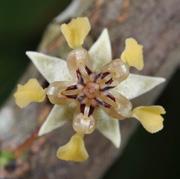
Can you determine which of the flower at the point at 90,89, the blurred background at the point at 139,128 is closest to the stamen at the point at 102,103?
the flower at the point at 90,89

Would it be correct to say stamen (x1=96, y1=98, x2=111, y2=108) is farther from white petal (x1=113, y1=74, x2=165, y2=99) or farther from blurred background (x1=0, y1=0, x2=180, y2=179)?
blurred background (x1=0, y1=0, x2=180, y2=179)

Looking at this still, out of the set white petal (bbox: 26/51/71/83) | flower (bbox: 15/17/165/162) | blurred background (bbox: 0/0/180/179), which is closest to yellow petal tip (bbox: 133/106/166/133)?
flower (bbox: 15/17/165/162)

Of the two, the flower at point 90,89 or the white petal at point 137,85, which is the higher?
the flower at point 90,89

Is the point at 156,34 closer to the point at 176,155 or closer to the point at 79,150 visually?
the point at 79,150

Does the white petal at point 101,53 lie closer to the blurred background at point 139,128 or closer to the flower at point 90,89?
the flower at point 90,89

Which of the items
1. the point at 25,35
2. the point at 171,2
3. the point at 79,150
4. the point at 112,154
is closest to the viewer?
the point at 79,150

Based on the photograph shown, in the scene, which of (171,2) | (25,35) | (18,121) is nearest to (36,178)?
(18,121)

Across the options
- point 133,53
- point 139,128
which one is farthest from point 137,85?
point 139,128
